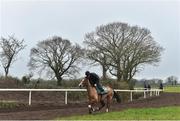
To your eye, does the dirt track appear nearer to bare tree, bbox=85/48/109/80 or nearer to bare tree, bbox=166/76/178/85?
bare tree, bbox=85/48/109/80

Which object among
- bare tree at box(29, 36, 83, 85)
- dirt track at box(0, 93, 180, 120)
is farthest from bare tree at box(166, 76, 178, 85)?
dirt track at box(0, 93, 180, 120)

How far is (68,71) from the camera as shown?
2689 inches

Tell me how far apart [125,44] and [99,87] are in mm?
43483

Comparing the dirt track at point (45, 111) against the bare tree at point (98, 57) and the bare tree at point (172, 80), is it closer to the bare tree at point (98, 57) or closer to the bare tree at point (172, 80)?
the bare tree at point (98, 57)

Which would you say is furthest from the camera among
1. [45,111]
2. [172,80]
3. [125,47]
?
[172,80]

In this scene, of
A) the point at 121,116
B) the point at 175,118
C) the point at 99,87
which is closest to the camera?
the point at 175,118

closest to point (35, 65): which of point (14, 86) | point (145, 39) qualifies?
point (145, 39)

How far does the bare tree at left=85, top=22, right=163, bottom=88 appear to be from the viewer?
6397 cm

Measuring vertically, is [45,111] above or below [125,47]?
below

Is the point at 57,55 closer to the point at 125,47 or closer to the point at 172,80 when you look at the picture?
the point at 125,47

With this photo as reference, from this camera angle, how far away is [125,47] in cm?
6412

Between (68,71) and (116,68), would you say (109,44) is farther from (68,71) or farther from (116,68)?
(68,71)

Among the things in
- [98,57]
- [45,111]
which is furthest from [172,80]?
[45,111]

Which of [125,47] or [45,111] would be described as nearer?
[45,111]
